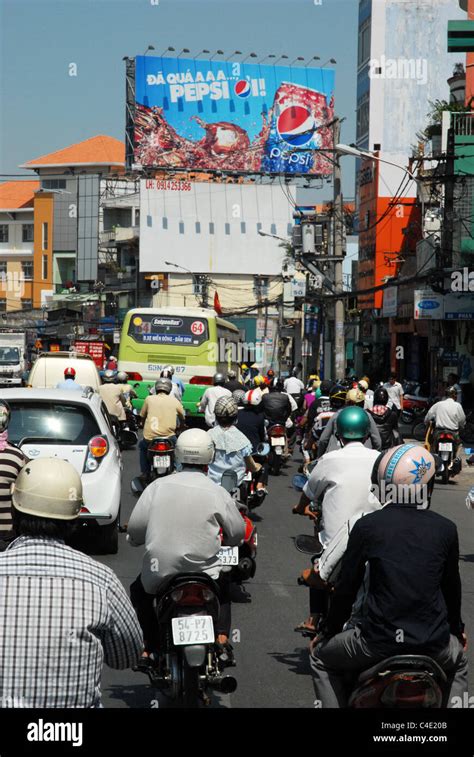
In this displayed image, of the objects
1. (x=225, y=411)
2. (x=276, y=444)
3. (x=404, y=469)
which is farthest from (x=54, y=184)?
(x=404, y=469)

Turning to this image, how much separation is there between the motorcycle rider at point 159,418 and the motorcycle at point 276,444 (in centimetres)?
396

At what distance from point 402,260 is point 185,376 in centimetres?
2255

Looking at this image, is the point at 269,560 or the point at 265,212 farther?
the point at 265,212

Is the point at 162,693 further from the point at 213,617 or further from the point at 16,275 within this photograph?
the point at 16,275

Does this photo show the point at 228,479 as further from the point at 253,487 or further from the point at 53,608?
the point at 53,608

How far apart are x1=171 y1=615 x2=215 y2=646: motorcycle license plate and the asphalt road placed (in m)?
0.44

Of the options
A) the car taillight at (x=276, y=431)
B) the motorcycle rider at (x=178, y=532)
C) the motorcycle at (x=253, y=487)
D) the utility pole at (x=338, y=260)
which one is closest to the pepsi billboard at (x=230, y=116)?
the utility pole at (x=338, y=260)

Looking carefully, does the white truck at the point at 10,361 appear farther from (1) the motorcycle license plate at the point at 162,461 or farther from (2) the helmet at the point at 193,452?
(2) the helmet at the point at 193,452

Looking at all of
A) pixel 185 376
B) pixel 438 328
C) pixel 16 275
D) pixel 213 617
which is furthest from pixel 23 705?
pixel 16 275

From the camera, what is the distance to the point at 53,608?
3.70 m

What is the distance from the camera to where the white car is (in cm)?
1120

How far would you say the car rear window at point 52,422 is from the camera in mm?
11312

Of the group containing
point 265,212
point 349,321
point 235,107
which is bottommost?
point 349,321

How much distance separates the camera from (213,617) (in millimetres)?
5824
